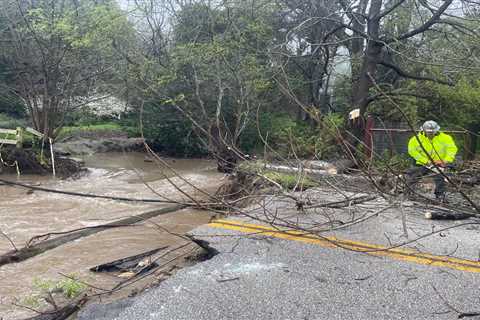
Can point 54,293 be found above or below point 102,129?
below

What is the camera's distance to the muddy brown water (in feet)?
16.3

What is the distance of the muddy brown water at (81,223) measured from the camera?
4.96 metres

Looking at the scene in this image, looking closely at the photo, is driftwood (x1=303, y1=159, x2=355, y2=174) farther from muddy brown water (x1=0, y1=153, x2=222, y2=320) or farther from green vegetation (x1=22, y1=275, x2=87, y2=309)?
green vegetation (x1=22, y1=275, x2=87, y2=309)

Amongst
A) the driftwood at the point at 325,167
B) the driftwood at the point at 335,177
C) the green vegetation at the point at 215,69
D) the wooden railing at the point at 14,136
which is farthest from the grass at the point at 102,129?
the driftwood at the point at 325,167

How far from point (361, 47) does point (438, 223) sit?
1300 cm

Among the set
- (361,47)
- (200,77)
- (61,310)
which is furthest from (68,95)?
(61,310)

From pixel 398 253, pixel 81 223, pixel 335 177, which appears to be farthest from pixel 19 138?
pixel 398 253

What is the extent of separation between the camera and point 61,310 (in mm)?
3461

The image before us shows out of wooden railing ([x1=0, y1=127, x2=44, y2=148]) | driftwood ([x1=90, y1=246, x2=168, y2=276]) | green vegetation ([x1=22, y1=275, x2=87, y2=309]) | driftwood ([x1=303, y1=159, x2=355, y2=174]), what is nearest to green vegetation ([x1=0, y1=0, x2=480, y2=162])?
wooden railing ([x1=0, y1=127, x2=44, y2=148])

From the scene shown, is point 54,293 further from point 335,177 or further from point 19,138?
point 19,138

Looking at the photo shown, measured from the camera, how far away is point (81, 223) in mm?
7898

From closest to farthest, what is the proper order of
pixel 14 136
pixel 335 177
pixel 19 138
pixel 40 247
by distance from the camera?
1. pixel 335 177
2. pixel 40 247
3. pixel 19 138
4. pixel 14 136

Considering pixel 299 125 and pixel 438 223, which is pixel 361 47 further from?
pixel 438 223

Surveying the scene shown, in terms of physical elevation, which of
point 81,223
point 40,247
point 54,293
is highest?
point 54,293
